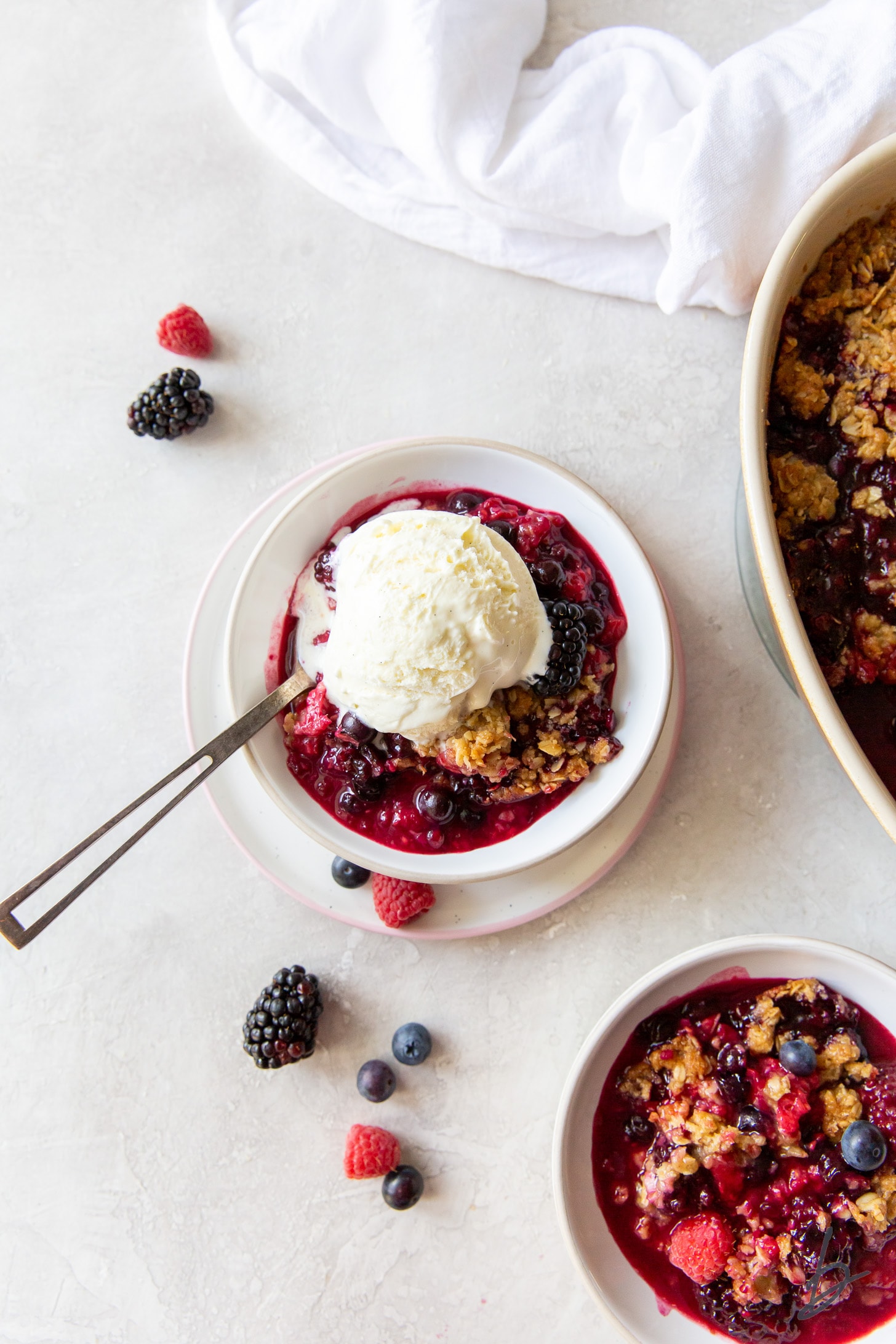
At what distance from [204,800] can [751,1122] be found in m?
1.35

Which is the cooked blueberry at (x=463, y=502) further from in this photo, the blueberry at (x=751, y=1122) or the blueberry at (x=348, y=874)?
the blueberry at (x=751, y=1122)

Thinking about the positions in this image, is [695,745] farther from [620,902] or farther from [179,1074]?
[179,1074]

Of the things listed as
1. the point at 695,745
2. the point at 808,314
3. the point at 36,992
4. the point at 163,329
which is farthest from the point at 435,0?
the point at 36,992

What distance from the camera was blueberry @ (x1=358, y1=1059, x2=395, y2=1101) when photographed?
204cm

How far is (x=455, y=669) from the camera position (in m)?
1.71

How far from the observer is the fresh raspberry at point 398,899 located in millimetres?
1952

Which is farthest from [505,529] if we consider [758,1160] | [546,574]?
[758,1160]

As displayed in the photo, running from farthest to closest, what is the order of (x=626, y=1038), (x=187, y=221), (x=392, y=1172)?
(x=187, y=221) < (x=392, y=1172) < (x=626, y=1038)

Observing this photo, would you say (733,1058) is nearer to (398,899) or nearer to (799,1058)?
(799,1058)

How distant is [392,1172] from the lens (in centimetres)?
206

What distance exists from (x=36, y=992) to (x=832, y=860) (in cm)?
188

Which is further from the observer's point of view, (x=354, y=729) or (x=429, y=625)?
(x=354, y=729)

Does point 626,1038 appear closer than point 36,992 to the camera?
Yes

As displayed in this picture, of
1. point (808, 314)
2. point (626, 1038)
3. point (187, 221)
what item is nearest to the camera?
point (808, 314)
